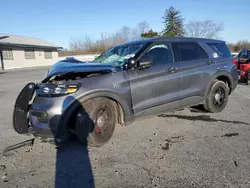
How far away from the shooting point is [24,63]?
29062 mm

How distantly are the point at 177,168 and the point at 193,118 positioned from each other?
2.29 m

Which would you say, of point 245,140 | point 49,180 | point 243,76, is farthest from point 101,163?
point 243,76

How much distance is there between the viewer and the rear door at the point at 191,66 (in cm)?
427

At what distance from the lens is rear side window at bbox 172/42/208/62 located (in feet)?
14.1

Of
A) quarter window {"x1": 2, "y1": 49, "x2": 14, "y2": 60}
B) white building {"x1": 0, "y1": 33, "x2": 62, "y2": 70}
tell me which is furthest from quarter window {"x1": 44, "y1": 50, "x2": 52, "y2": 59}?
quarter window {"x1": 2, "y1": 49, "x2": 14, "y2": 60}

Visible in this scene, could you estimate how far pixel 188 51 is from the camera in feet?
14.9

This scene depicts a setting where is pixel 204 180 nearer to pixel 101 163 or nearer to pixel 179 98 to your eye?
pixel 101 163

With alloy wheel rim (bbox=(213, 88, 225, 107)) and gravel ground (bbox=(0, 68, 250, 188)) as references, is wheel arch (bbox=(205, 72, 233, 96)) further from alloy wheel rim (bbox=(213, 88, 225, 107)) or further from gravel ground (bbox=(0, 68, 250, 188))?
gravel ground (bbox=(0, 68, 250, 188))

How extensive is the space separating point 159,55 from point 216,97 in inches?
83.7

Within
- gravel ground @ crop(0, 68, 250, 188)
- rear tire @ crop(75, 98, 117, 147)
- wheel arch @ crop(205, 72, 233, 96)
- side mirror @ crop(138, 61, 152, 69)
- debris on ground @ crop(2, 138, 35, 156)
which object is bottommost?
gravel ground @ crop(0, 68, 250, 188)

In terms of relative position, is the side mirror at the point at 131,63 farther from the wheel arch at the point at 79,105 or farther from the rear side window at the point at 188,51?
the rear side window at the point at 188,51

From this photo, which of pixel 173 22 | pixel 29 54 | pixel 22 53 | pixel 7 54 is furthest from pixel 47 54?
pixel 173 22

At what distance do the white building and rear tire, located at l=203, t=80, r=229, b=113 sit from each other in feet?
88.1

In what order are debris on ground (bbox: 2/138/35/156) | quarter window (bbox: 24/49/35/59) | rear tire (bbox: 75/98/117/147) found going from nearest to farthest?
1. rear tire (bbox: 75/98/117/147)
2. debris on ground (bbox: 2/138/35/156)
3. quarter window (bbox: 24/49/35/59)
